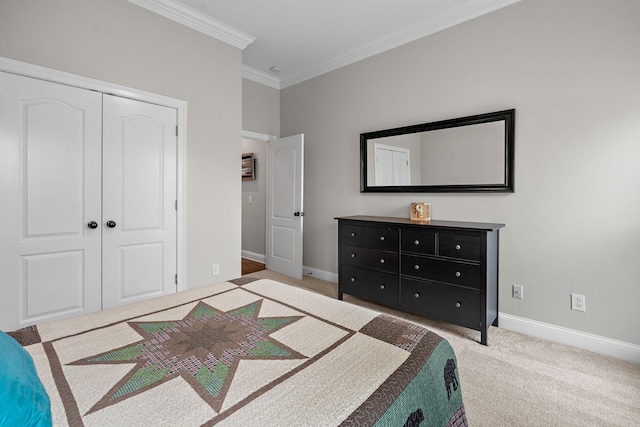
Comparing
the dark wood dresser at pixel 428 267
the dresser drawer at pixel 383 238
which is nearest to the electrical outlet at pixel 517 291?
the dark wood dresser at pixel 428 267

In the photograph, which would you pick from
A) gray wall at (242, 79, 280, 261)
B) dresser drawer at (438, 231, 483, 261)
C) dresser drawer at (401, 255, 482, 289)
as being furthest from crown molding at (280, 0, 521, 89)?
dresser drawer at (401, 255, 482, 289)

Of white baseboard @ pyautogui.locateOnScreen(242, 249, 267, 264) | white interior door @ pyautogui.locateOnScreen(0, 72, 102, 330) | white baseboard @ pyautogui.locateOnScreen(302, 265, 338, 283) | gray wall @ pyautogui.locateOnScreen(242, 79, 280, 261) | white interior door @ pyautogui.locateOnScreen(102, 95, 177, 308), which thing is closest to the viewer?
white interior door @ pyautogui.locateOnScreen(0, 72, 102, 330)

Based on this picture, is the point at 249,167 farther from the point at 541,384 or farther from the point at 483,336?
the point at 541,384

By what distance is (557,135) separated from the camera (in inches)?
94.0

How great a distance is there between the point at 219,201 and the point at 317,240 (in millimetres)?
1477

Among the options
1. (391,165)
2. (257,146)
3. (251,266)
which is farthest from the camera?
(257,146)

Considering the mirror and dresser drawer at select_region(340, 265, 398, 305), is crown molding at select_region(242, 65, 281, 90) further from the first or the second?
dresser drawer at select_region(340, 265, 398, 305)

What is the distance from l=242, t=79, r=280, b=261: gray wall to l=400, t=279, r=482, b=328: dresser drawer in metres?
2.98

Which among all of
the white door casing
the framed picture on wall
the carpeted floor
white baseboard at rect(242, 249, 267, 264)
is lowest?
the carpeted floor

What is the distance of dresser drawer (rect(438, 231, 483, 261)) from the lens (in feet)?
7.75

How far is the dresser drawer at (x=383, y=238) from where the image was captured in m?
2.82

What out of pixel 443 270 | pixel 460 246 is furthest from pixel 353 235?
pixel 460 246

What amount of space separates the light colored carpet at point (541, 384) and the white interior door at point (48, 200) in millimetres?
2921

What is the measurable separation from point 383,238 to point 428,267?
0.49 metres
